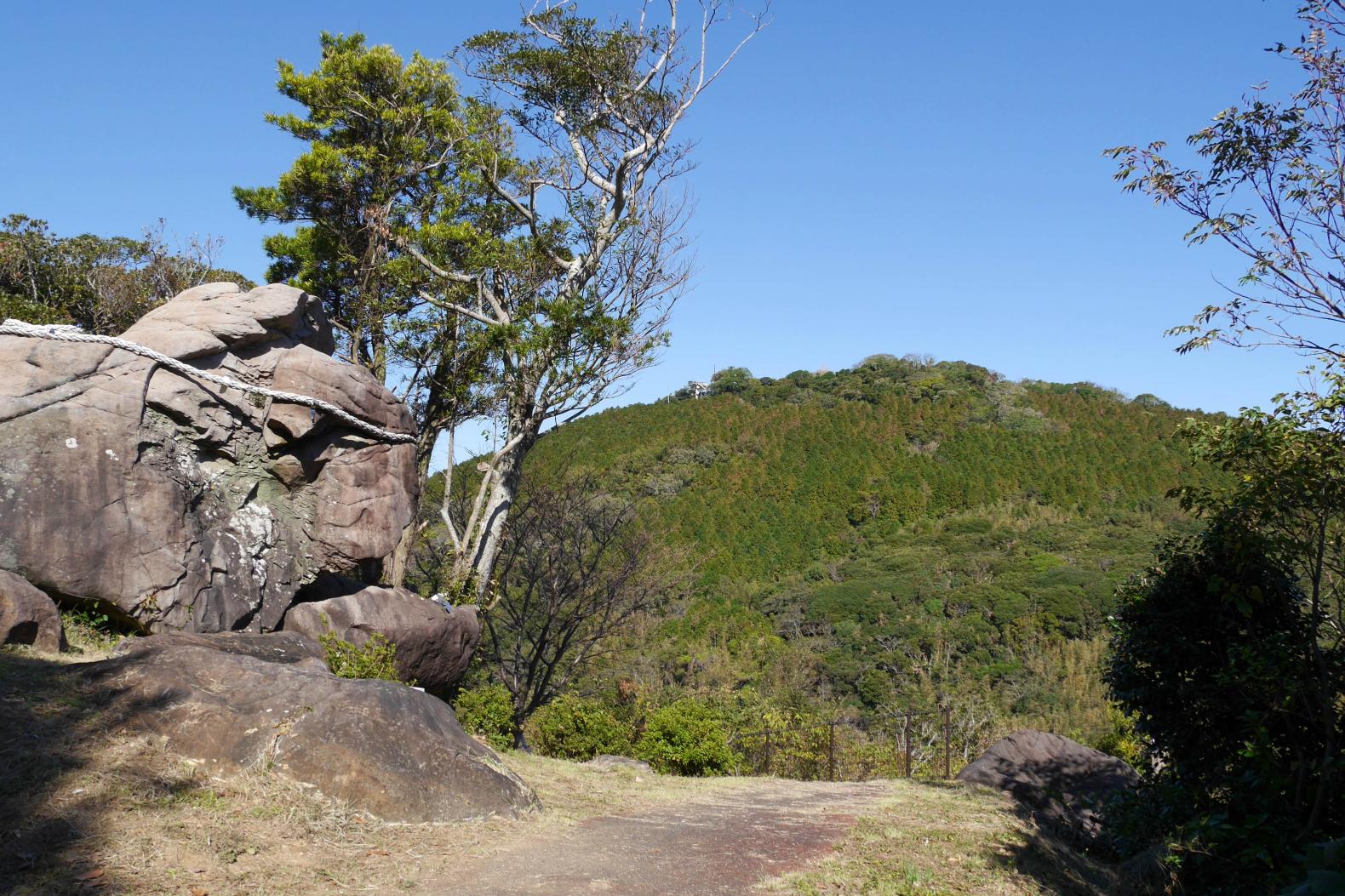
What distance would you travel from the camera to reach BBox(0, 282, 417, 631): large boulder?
6.86m

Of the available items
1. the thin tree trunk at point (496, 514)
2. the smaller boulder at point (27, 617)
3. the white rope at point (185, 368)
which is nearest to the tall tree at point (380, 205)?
the thin tree trunk at point (496, 514)

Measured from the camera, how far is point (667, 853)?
237 inches

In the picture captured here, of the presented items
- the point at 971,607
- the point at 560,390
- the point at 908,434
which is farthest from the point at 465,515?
the point at 908,434

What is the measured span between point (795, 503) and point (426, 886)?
97.3ft

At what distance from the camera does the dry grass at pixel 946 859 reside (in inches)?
224

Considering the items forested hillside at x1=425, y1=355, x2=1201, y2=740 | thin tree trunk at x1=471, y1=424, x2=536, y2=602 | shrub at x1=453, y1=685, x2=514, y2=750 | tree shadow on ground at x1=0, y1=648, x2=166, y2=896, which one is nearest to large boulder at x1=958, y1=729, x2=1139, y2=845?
shrub at x1=453, y1=685, x2=514, y2=750

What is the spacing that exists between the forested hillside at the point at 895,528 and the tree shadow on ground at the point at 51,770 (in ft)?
44.6

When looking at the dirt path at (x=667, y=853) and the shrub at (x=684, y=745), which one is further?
the shrub at (x=684, y=745)

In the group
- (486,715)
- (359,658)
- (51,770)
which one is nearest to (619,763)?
(486,715)

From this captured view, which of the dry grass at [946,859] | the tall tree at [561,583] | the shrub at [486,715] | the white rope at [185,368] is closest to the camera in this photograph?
the dry grass at [946,859]

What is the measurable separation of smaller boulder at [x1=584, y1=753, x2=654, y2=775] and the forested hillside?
6.47 meters

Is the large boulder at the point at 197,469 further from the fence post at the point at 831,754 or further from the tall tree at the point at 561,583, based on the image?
the fence post at the point at 831,754

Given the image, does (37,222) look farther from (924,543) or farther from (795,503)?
(924,543)

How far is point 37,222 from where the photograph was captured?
64.3 ft
